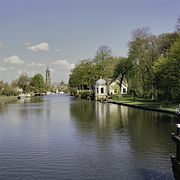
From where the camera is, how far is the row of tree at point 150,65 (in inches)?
1981

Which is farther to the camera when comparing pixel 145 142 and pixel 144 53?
pixel 144 53

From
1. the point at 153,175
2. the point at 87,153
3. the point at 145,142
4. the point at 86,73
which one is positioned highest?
the point at 86,73

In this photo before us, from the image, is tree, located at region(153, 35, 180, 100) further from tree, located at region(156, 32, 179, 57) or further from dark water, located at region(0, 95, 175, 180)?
dark water, located at region(0, 95, 175, 180)

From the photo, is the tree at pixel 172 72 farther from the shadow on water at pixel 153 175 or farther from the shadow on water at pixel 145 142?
the shadow on water at pixel 153 175

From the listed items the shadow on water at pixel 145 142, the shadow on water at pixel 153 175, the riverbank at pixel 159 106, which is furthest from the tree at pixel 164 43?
the shadow on water at pixel 153 175

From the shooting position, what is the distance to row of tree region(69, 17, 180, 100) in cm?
5031

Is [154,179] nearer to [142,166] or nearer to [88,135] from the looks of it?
[142,166]

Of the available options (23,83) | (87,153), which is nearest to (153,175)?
(87,153)

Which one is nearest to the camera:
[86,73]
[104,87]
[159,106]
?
[159,106]

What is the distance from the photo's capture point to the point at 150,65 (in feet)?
237

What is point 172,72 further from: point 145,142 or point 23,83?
point 23,83

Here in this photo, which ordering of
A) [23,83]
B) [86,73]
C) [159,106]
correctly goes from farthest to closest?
[23,83], [86,73], [159,106]

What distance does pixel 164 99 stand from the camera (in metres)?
67.9

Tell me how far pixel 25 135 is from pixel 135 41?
48.1 metres
